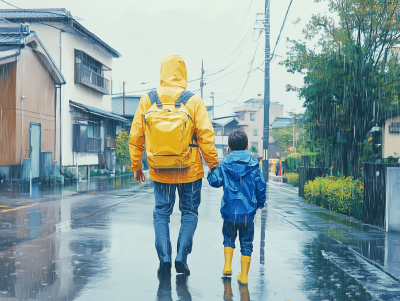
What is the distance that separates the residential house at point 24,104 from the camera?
658 inches

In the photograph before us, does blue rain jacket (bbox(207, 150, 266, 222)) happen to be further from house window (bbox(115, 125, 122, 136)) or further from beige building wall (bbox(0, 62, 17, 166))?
house window (bbox(115, 125, 122, 136))

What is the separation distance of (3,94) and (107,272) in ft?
47.8

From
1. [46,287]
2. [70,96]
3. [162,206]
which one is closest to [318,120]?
[162,206]

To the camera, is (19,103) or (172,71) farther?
(19,103)

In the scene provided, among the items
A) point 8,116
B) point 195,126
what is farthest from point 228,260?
point 8,116

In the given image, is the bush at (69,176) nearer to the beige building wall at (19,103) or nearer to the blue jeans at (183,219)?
the beige building wall at (19,103)

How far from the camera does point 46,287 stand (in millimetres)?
3846

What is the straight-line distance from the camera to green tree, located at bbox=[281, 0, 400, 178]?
1080cm

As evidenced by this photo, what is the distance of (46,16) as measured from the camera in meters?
21.7

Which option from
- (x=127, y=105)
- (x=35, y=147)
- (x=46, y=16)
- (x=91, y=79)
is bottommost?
(x=35, y=147)

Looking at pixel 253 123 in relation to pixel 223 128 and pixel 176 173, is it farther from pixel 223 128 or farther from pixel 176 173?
pixel 176 173

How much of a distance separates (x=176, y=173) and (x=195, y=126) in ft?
1.70

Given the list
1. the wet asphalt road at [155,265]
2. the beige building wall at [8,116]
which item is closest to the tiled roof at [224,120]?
the beige building wall at [8,116]

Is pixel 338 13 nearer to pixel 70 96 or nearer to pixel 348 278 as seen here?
pixel 348 278
